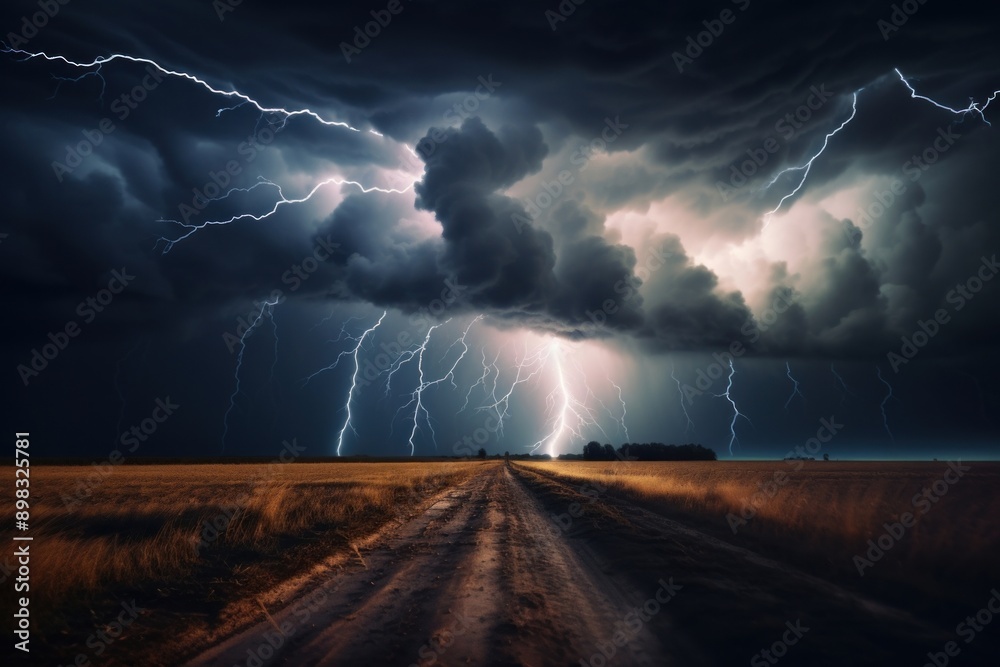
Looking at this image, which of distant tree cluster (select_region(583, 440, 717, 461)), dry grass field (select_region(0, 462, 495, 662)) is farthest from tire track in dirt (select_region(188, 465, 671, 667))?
distant tree cluster (select_region(583, 440, 717, 461))

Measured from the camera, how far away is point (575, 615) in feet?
19.2

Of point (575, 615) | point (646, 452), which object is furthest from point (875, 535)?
point (646, 452)

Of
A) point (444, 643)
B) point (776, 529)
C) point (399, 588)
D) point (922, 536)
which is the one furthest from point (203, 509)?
point (922, 536)

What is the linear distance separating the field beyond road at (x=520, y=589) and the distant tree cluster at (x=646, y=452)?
124 meters

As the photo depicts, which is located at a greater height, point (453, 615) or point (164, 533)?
point (453, 615)

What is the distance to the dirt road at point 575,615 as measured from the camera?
4730 mm

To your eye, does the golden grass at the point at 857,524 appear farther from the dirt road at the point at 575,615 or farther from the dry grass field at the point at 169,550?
the dry grass field at the point at 169,550

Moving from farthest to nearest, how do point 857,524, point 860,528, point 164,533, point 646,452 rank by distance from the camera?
point 646,452, point 164,533, point 857,524, point 860,528

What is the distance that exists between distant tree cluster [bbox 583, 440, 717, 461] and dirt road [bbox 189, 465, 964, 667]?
5091 inches

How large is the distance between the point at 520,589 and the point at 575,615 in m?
A: 1.17

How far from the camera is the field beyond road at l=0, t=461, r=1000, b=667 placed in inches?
192

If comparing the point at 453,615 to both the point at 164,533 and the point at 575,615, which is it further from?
the point at 164,533

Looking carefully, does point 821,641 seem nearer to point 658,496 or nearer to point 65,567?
point 65,567

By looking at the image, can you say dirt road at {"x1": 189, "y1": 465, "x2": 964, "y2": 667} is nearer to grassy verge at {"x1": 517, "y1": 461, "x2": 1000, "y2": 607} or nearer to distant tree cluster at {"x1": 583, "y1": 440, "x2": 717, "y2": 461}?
grassy verge at {"x1": 517, "y1": 461, "x2": 1000, "y2": 607}
